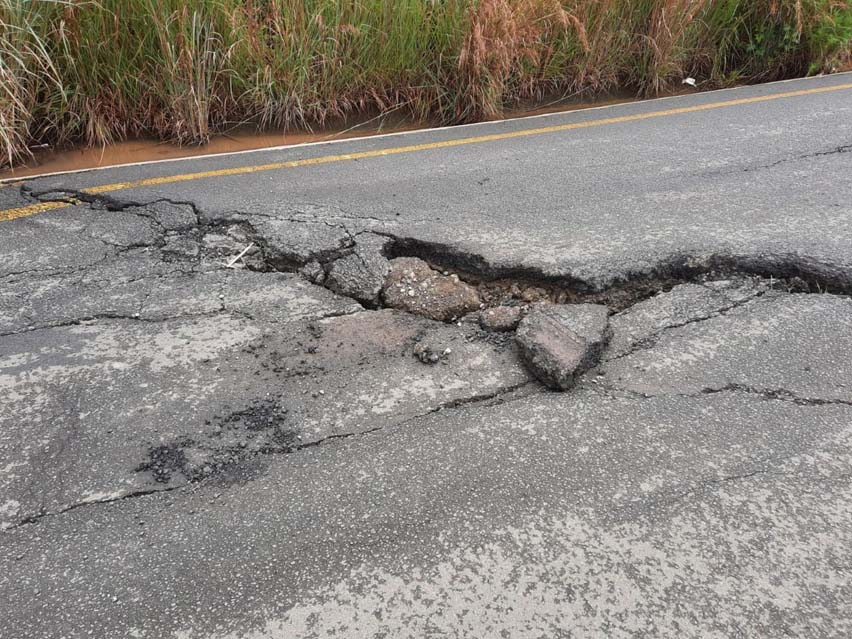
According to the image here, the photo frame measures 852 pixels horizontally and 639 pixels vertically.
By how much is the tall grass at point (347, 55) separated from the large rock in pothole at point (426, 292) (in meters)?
3.05

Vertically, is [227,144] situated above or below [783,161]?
above

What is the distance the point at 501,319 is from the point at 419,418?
713 mm

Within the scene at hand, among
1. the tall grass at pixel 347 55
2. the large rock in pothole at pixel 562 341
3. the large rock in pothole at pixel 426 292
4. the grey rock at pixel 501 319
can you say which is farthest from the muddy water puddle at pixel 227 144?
the large rock in pothole at pixel 562 341

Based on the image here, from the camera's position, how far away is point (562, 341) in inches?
99.6

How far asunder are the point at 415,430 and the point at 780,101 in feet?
18.9

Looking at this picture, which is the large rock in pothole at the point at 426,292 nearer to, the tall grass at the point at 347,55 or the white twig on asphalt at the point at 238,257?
the white twig on asphalt at the point at 238,257

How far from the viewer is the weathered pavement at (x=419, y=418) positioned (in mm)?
1677

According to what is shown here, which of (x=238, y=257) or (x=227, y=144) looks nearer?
(x=238, y=257)

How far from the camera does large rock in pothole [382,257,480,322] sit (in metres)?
2.92

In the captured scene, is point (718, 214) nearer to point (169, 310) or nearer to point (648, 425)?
point (648, 425)

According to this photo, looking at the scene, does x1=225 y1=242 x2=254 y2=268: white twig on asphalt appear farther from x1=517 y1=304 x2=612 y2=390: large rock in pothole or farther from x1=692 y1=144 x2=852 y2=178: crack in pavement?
x1=692 y1=144 x2=852 y2=178: crack in pavement

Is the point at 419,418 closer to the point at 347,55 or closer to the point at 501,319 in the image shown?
the point at 501,319

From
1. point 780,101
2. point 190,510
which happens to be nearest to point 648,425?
point 190,510

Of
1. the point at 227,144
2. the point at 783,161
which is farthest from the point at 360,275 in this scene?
the point at 783,161
